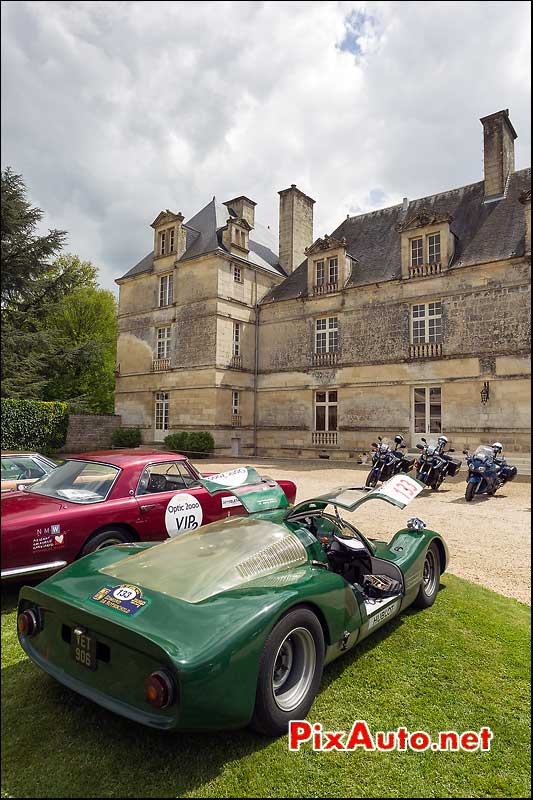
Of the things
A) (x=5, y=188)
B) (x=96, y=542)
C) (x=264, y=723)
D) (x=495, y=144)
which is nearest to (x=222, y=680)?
(x=264, y=723)

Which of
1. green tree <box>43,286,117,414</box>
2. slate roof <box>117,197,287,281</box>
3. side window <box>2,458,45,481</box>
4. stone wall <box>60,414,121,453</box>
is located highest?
slate roof <box>117,197,287,281</box>

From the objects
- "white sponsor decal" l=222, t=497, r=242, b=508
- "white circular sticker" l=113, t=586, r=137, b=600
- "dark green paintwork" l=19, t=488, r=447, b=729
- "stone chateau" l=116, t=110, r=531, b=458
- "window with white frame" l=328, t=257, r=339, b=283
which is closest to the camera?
"dark green paintwork" l=19, t=488, r=447, b=729

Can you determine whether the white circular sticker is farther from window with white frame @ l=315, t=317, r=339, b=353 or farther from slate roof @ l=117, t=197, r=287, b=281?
slate roof @ l=117, t=197, r=287, b=281

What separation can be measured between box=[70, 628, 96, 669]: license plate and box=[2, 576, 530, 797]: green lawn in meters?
0.13

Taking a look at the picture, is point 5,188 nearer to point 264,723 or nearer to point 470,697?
point 264,723

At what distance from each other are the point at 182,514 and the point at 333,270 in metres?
18.3

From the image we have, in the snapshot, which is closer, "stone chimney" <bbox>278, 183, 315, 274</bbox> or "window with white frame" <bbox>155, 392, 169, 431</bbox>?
"window with white frame" <bbox>155, 392, 169, 431</bbox>

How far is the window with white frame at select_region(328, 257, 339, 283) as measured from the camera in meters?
20.8

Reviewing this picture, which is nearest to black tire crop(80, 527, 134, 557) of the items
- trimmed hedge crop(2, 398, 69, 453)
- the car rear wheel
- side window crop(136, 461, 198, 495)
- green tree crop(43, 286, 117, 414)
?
the car rear wheel

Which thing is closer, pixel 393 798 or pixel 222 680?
pixel 393 798

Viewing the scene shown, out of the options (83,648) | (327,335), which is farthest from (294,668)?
(327,335)

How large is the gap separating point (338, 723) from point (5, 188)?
3.62 meters

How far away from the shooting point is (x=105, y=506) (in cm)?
378

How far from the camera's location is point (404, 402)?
1823cm
